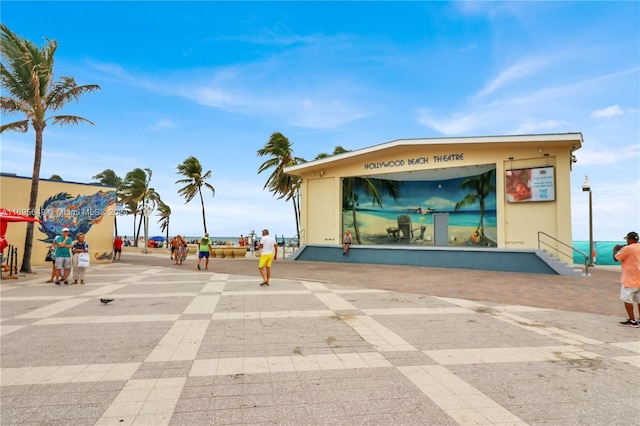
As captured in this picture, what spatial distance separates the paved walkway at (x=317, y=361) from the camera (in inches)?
129

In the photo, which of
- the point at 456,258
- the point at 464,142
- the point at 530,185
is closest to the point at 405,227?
the point at 456,258

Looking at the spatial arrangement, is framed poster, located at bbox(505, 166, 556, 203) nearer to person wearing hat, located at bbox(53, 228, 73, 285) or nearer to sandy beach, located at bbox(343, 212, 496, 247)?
sandy beach, located at bbox(343, 212, 496, 247)

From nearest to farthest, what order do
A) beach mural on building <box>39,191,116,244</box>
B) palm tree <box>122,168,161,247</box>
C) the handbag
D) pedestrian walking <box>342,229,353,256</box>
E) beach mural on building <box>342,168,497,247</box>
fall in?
the handbag → beach mural on building <box>39,191,116,244</box> → beach mural on building <box>342,168,497,247</box> → pedestrian walking <box>342,229,353,256</box> → palm tree <box>122,168,161,247</box>

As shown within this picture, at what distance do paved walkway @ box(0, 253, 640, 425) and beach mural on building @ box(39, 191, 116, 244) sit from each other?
1318 centimetres

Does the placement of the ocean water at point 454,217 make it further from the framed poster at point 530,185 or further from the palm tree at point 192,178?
the palm tree at point 192,178

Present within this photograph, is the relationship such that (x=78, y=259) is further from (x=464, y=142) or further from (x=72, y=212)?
(x=464, y=142)

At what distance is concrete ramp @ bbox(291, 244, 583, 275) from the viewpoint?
15.6 meters

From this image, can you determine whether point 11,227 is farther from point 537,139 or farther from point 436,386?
point 537,139

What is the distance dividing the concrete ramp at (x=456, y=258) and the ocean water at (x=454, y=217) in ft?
8.36

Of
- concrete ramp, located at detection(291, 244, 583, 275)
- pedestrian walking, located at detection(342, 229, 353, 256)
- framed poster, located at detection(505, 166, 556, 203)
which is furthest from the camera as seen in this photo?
pedestrian walking, located at detection(342, 229, 353, 256)

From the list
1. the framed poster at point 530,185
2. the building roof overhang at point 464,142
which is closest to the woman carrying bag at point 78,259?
the building roof overhang at point 464,142

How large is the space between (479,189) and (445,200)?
224cm

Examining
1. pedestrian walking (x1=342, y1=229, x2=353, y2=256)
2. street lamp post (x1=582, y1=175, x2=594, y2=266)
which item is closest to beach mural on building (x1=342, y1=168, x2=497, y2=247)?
pedestrian walking (x1=342, y1=229, x2=353, y2=256)

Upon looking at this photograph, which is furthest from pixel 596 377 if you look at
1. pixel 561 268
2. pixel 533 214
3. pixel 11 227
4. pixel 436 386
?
pixel 11 227
